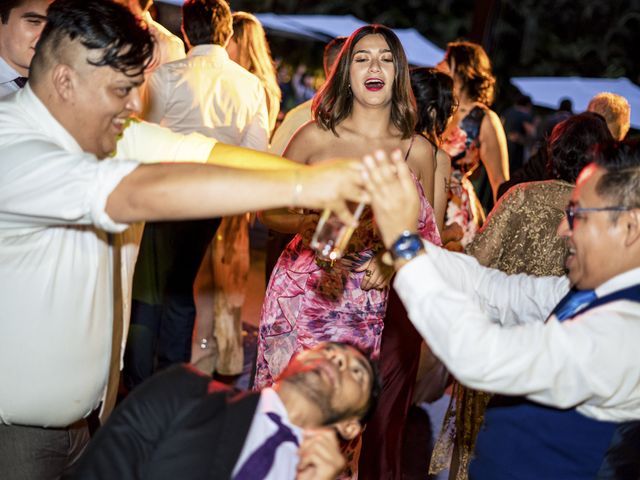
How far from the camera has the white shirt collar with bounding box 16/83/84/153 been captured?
78.1 inches

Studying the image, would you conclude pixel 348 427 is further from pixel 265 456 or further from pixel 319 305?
pixel 319 305

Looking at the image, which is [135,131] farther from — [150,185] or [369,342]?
[369,342]

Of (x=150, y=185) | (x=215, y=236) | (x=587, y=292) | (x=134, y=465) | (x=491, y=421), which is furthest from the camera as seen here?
(x=215, y=236)

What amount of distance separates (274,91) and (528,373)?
11.6 feet

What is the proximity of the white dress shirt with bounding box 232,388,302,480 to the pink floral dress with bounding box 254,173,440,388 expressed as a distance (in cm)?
130

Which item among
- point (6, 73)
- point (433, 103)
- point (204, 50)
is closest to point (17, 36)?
point (6, 73)

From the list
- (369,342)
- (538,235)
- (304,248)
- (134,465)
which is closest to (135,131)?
(134,465)

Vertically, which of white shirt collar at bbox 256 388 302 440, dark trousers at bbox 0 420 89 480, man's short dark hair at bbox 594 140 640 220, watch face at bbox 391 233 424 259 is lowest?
dark trousers at bbox 0 420 89 480

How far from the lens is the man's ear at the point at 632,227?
1.92 metres

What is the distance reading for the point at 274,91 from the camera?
5008mm

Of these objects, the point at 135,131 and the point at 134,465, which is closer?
the point at 134,465

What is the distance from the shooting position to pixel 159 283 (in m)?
4.24

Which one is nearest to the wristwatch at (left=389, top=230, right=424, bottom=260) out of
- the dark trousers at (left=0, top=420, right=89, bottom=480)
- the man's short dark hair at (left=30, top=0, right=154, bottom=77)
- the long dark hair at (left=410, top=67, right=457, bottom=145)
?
the man's short dark hair at (left=30, top=0, right=154, bottom=77)

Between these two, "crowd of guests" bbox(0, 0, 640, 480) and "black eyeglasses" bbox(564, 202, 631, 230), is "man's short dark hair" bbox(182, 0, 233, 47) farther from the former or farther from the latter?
"black eyeglasses" bbox(564, 202, 631, 230)
